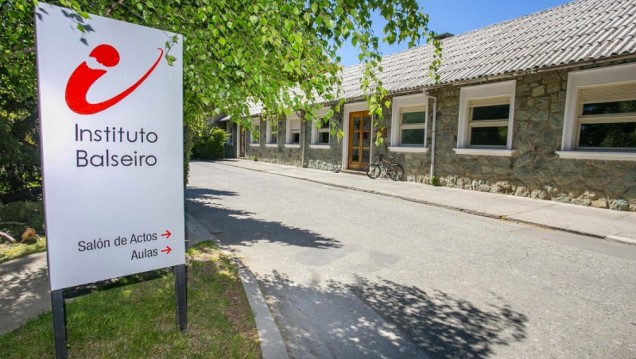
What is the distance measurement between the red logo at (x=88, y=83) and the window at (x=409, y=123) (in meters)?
11.0

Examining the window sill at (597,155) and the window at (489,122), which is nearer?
the window sill at (597,155)

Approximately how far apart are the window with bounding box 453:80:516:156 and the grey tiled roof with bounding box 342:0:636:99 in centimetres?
63

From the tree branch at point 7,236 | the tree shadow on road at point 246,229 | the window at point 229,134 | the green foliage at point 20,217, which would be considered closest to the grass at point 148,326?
the tree shadow on road at point 246,229

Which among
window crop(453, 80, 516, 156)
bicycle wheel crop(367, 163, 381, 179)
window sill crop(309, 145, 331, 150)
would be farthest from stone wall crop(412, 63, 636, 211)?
window sill crop(309, 145, 331, 150)

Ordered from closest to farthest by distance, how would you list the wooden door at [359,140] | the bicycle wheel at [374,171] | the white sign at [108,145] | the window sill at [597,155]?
the white sign at [108,145] → the window sill at [597,155] → the bicycle wheel at [374,171] → the wooden door at [359,140]

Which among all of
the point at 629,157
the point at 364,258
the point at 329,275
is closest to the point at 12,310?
the point at 329,275

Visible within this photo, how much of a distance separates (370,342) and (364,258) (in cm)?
195

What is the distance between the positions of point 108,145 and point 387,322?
8.87ft

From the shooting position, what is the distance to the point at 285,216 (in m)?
7.24

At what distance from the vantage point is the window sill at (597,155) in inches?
295

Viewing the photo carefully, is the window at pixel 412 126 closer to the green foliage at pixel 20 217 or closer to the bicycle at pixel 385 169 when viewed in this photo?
the bicycle at pixel 385 169

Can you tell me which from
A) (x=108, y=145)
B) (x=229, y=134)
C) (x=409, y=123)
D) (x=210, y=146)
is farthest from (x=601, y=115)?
(x=229, y=134)

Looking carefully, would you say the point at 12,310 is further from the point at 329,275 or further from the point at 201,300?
the point at 329,275

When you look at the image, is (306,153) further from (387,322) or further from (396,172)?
(387,322)
